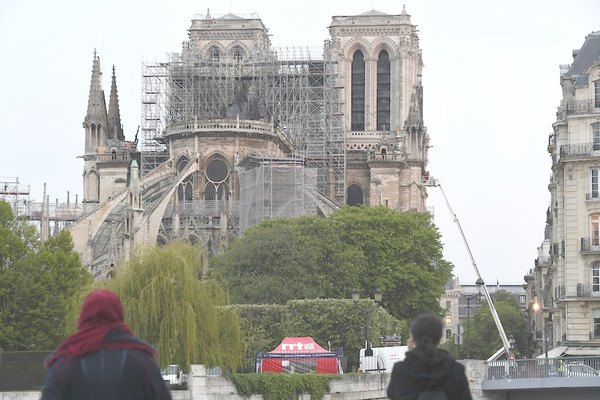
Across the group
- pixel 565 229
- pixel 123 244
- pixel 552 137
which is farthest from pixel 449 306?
pixel 565 229

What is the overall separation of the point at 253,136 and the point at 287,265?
2849 cm

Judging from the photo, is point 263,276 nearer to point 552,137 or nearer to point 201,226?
point 552,137

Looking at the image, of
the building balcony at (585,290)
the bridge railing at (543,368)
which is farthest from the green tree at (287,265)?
the bridge railing at (543,368)

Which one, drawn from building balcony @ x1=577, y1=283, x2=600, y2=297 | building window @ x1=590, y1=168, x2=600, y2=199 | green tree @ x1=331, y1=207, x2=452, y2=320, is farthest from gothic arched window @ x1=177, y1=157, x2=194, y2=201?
building balcony @ x1=577, y1=283, x2=600, y2=297

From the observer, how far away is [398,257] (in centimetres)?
8262

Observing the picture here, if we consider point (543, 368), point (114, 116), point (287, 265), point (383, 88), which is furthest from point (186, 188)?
point (543, 368)

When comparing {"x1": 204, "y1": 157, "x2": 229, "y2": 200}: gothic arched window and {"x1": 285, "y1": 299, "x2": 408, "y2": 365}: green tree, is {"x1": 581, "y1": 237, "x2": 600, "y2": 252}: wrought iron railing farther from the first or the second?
{"x1": 204, "y1": 157, "x2": 229, "y2": 200}: gothic arched window

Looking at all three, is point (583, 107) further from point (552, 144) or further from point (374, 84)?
point (374, 84)

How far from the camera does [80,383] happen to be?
9031mm

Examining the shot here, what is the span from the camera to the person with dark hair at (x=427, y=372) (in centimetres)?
1006

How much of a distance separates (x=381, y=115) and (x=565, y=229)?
214 ft

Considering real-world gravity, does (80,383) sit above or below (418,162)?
below

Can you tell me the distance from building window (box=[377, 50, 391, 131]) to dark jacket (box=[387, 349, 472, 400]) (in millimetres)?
110117

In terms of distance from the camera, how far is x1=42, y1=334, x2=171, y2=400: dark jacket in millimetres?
9000
